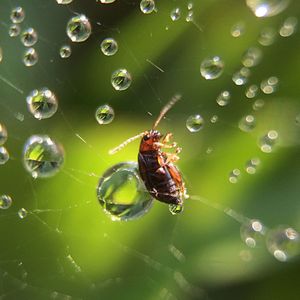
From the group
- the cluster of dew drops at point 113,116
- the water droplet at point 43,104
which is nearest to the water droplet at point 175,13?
the cluster of dew drops at point 113,116

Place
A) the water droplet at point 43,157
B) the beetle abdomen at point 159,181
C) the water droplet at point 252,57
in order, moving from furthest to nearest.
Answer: the water droplet at point 252,57, the water droplet at point 43,157, the beetle abdomen at point 159,181

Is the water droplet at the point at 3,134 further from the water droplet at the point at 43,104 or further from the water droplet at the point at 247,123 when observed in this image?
the water droplet at the point at 247,123

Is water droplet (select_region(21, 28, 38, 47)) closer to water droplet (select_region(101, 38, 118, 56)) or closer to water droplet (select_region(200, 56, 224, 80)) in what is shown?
water droplet (select_region(101, 38, 118, 56))

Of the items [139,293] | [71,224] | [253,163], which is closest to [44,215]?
[71,224]

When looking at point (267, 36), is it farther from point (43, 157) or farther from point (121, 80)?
point (43, 157)

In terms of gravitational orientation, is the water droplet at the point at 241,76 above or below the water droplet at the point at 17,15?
below

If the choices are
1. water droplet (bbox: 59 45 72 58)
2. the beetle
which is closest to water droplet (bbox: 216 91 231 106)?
the beetle

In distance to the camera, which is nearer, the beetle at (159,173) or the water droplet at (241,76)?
the beetle at (159,173)

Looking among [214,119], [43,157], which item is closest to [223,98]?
[214,119]
